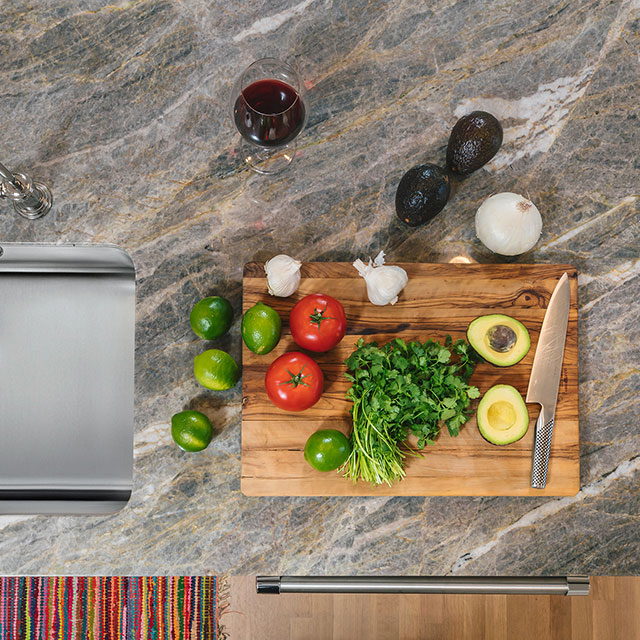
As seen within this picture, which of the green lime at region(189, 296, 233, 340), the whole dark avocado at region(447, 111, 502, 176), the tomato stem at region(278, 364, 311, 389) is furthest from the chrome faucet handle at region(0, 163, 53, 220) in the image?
the whole dark avocado at region(447, 111, 502, 176)

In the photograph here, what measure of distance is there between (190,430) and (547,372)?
2.14ft

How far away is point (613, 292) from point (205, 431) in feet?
2.73

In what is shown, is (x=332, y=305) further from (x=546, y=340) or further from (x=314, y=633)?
(x=314, y=633)

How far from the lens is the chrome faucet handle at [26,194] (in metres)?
0.96

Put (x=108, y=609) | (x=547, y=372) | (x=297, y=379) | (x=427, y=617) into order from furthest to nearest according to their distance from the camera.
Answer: (x=108, y=609), (x=427, y=617), (x=547, y=372), (x=297, y=379)

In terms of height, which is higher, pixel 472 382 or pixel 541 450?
pixel 472 382

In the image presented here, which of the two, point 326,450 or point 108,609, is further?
point 108,609

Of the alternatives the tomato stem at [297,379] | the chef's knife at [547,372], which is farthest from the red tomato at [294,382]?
the chef's knife at [547,372]

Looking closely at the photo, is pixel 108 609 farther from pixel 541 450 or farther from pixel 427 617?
pixel 541 450

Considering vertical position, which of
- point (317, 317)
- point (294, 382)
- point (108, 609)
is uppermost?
point (317, 317)

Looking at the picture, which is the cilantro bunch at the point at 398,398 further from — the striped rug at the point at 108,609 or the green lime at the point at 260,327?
the striped rug at the point at 108,609

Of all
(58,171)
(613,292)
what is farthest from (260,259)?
(613,292)

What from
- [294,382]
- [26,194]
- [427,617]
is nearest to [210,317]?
[294,382]

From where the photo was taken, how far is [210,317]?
0.95m
